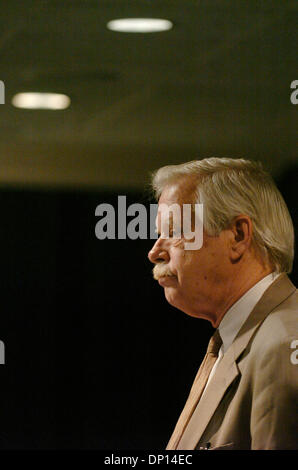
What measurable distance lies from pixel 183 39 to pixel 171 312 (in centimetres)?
91

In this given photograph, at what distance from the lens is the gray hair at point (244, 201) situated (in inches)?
87.7

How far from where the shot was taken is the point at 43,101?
2.47 metres

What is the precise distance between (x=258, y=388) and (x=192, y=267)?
423mm

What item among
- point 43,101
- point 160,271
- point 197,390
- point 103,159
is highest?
point 43,101

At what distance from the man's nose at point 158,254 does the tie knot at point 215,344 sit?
0.28 metres

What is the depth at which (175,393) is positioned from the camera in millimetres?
2373

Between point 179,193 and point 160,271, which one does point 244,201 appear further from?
point 160,271

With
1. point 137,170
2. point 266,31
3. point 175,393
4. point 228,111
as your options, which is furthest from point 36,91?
point 175,393
